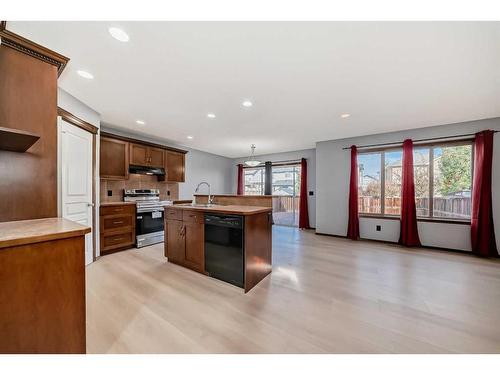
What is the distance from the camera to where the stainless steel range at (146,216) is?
12.7ft

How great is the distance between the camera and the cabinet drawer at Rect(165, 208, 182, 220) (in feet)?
9.42

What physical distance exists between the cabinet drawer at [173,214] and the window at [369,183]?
422 cm

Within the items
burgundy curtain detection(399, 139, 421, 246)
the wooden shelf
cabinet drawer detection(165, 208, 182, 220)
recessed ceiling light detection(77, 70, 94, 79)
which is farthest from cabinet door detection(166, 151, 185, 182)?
burgundy curtain detection(399, 139, 421, 246)

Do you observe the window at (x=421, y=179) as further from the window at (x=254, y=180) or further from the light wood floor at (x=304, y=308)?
the window at (x=254, y=180)

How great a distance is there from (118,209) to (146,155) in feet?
4.40

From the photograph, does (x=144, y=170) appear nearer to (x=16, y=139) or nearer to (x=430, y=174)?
(x=16, y=139)

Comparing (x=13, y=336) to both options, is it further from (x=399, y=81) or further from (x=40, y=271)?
(x=399, y=81)

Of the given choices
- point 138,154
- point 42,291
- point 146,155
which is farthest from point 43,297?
point 146,155

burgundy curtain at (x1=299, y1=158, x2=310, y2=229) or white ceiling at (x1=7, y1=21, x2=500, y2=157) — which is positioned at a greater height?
white ceiling at (x1=7, y1=21, x2=500, y2=157)

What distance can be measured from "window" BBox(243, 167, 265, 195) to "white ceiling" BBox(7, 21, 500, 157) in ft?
11.9

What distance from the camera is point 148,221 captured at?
13.2 ft

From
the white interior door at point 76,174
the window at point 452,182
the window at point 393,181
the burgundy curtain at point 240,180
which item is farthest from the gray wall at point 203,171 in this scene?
the window at point 452,182

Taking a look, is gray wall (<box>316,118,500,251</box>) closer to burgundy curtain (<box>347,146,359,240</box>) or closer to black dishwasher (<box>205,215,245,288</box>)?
burgundy curtain (<box>347,146,359,240</box>)
